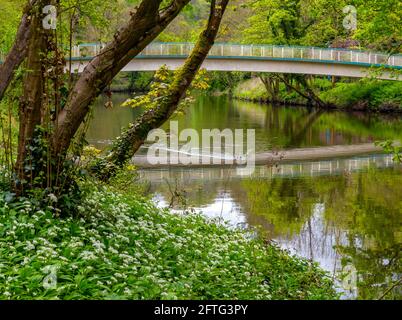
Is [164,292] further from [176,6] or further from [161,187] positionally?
[161,187]

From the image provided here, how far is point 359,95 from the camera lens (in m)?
47.6

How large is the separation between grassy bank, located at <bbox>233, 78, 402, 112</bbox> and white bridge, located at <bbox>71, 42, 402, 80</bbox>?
6.01 feet

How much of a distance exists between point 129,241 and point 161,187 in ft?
35.1

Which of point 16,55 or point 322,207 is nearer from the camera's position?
point 16,55

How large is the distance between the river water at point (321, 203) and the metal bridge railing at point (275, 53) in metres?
7.31

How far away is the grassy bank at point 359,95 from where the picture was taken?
1751 inches

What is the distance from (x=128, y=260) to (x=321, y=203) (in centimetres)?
1025

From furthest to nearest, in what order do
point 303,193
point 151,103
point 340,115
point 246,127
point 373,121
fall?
1. point 340,115
2. point 373,121
3. point 246,127
4. point 303,193
5. point 151,103

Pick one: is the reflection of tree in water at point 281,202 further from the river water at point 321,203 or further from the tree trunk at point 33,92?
the tree trunk at point 33,92

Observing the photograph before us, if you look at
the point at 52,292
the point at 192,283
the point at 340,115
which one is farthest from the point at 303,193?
the point at 340,115

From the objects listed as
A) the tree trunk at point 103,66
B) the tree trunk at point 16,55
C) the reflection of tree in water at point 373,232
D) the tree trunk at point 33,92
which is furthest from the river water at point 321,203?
the tree trunk at point 33,92

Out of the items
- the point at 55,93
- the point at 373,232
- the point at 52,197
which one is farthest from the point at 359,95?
the point at 52,197

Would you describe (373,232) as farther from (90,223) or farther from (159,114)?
(90,223)

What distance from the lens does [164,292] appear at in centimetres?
648
